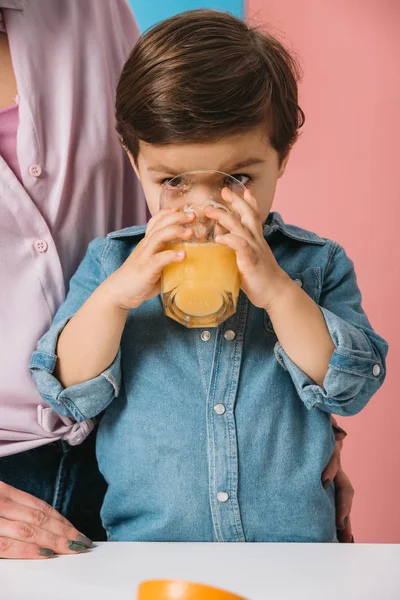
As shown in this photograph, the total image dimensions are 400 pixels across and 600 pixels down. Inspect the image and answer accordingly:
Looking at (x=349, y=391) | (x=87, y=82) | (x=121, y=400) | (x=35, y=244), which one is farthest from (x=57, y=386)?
(x=87, y=82)

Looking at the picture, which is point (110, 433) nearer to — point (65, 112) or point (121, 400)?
point (121, 400)

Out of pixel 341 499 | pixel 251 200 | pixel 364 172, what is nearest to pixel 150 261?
pixel 251 200

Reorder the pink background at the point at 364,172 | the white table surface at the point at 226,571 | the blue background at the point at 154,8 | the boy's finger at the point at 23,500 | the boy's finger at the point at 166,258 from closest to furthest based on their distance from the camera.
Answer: the white table surface at the point at 226,571
the boy's finger at the point at 166,258
the boy's finger at the point at 23,500
the blue background at the point at 154,8
the pink background at the point at 364,172

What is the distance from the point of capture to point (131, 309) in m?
1.11

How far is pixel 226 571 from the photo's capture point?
85cm

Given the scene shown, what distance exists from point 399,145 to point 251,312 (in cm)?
177

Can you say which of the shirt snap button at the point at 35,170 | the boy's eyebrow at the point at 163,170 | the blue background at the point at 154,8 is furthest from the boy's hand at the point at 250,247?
the blue background at the point at 154,8

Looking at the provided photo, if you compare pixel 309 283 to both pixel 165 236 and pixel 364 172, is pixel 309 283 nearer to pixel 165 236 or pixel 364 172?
pixel 165 236

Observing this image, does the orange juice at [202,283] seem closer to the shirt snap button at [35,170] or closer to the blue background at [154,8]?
the shirt snap button at [35,170]

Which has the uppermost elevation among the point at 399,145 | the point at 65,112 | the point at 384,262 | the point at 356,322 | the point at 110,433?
the point at 65,112

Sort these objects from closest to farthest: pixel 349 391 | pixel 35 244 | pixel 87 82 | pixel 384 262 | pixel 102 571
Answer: pixel 102 571 → pixel 349 391 → pixel 35 244 → pixel 87 82 → pixel 384 262

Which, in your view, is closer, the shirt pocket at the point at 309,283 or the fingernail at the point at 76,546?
the fingernail at the point at 76,546

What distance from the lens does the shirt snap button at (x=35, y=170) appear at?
1.13m

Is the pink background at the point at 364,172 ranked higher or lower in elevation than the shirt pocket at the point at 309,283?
lower
